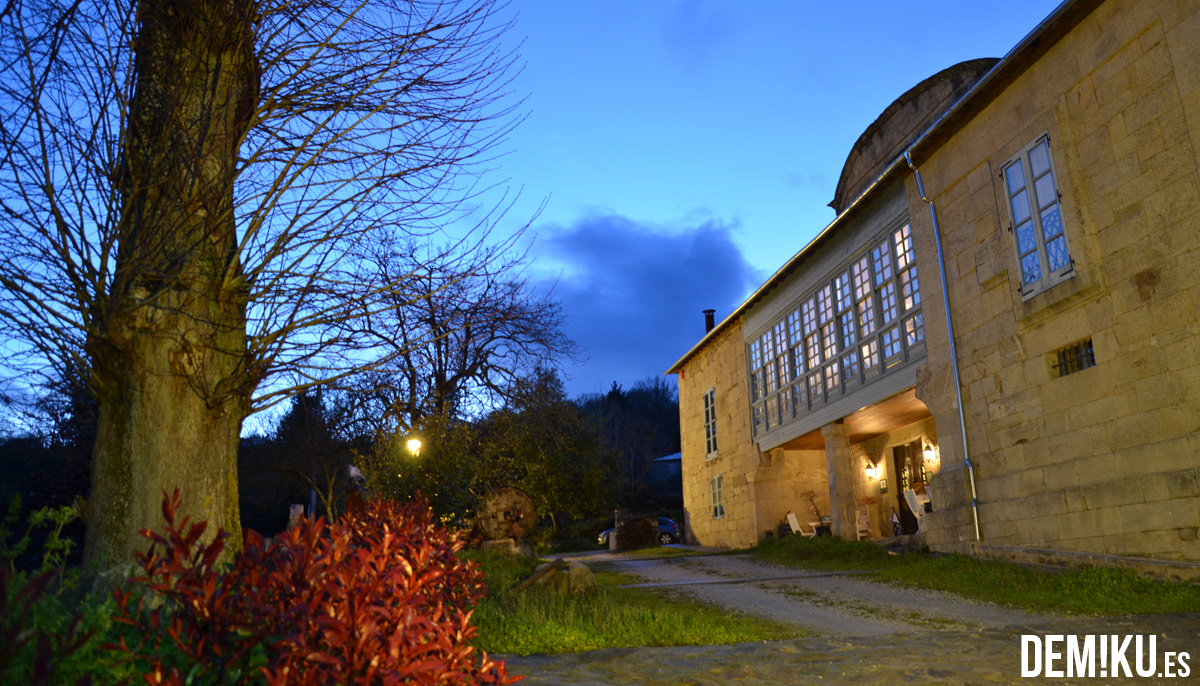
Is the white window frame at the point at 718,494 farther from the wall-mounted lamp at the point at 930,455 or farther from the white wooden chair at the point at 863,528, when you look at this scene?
the wall-mounted lamp at the point at 930,455

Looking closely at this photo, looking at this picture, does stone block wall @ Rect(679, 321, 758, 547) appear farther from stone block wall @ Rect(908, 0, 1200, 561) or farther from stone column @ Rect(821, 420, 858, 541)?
stone block wall @ Rect(908, 0, 1200, 561)

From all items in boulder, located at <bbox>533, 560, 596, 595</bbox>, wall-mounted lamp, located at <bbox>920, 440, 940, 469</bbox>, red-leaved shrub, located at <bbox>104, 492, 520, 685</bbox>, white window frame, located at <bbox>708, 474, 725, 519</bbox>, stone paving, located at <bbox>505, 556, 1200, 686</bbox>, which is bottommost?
stone paving, located at <bbox>505, 556, 1200, 686</bbox>

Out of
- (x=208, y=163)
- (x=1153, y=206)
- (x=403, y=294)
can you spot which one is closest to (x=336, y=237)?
(x=403, y=294)

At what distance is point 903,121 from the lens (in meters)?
16.2

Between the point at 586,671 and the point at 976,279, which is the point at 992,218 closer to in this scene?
the point at 976,279

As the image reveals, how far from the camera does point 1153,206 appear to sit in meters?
8.12

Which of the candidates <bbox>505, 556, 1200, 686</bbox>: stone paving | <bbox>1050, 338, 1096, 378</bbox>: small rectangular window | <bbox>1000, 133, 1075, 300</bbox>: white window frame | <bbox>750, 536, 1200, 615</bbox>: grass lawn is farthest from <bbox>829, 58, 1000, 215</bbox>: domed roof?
<bbox>505, 556, 1200, 686</bbox>: stone paving

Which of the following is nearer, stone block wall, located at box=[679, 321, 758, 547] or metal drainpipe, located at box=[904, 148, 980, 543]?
metal drainpipe, located at box=[904, 148, 980, 543]

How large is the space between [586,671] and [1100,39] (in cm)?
888

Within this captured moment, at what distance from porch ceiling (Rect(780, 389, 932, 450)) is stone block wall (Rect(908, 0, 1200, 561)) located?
2.17m

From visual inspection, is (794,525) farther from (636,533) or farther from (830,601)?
(830,601)

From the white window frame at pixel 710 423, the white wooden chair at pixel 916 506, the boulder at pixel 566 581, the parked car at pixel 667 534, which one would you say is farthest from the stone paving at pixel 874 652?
the parked car at pixel 667 534

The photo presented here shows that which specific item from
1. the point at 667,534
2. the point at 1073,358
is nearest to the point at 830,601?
the point at 1073,358

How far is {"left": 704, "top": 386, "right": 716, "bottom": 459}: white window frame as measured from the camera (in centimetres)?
A: 2083
